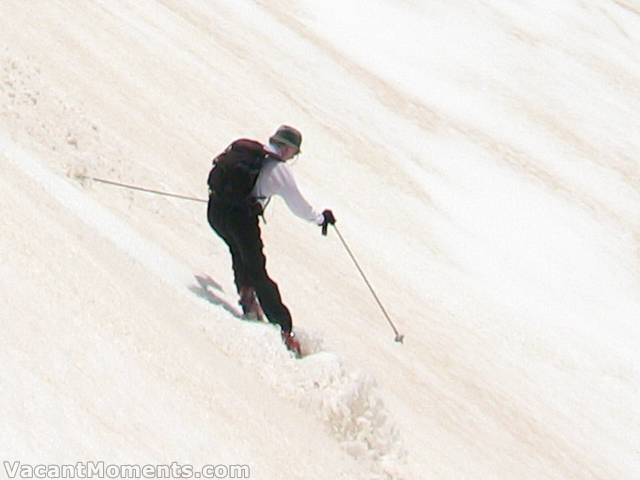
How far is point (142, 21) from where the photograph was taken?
1895cm

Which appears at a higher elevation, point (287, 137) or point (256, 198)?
point (287, 137)

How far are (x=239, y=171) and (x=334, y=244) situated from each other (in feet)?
18.8

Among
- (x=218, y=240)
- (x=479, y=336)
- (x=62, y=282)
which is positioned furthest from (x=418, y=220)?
(x=62, y=282)

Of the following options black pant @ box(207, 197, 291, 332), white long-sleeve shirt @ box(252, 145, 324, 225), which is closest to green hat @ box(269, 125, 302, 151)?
white long-sleeve shirt @ box(252, 145, 324, 225)

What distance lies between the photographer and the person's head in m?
8.54

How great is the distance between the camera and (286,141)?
8.55 metres

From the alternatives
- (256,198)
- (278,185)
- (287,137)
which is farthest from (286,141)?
(256,198)

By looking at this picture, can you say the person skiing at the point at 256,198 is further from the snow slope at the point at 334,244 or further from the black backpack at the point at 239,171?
the snow slope at the point at 334,244

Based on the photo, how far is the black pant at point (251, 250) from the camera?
28.5 ft

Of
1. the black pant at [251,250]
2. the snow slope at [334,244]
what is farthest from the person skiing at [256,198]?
the snow slope at [334,244]

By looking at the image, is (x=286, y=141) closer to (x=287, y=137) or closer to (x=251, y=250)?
(x=287, y=137)

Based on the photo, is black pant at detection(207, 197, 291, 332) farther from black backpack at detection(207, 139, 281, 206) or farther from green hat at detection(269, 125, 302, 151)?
green hat at detection(269, 125, 302, 151)

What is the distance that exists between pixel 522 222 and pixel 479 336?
6.17 m

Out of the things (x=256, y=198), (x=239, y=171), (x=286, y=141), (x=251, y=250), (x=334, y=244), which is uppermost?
(x=286, y=141)
